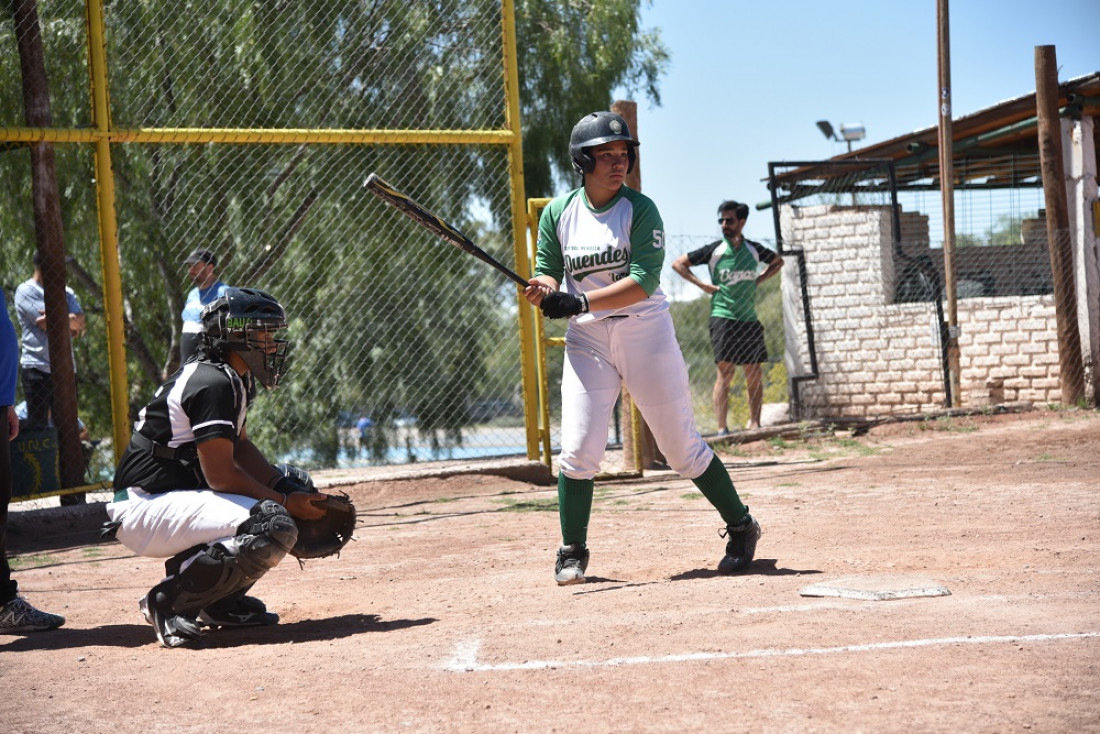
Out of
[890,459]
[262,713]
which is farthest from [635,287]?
[890,459]

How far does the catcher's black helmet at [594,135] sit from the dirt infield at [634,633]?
194 centimetres

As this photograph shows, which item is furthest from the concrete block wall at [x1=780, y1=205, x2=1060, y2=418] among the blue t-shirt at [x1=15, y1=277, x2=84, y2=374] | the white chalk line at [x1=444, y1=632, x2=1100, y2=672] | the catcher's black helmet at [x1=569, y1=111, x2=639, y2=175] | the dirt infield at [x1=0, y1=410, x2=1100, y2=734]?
the white chalk line at [x1=444, y1=632, x2=1100, y2=672]

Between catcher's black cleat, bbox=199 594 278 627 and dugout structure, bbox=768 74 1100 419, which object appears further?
dugout structure, bbox=768 74 1100 419

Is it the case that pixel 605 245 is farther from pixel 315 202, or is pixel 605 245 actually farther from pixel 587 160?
pixel 315 202

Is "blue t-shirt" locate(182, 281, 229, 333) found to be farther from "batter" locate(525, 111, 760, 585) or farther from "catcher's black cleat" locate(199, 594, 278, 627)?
"batter" locate(525, 111, 760, 585)

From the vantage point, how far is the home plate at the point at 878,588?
14.8 ft

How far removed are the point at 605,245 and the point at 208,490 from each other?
6.70 feet

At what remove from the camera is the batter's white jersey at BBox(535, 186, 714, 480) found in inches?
209

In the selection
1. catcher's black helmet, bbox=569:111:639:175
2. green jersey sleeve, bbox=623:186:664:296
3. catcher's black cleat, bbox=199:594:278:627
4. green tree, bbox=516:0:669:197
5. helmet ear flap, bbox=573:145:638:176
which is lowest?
catcher's black cleat, bbox=199:594:278:627

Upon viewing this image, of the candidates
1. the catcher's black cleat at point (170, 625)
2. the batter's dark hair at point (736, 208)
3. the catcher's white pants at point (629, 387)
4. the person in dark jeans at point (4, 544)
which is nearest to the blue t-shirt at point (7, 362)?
the person in dark jeans at point (4, 544)

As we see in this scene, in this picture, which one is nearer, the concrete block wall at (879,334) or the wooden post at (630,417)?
the wooden post at (630,417)

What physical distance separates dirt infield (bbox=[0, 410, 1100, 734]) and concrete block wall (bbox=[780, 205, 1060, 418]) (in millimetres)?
→ 5618

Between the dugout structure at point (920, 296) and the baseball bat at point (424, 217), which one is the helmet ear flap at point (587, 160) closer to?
the baseball bat at point (424, 217)

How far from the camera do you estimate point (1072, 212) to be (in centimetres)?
1319
